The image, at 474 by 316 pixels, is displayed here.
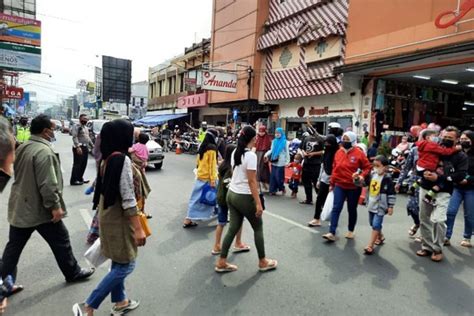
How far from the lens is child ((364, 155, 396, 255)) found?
189 inches

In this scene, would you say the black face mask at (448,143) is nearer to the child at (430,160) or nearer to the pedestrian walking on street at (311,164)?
the child at (430,160)

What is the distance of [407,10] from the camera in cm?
1099

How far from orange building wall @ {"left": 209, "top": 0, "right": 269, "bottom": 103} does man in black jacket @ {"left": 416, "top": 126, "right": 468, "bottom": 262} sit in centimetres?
1584

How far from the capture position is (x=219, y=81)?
19.4 m

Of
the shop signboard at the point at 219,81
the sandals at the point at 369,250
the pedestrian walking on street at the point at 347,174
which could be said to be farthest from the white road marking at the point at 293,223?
the shop signboard at the point at 219,81

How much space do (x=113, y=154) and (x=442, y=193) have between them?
4.31 metres

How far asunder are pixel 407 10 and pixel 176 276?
11.2 meters

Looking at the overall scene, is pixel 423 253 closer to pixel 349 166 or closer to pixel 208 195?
pixel 349 166

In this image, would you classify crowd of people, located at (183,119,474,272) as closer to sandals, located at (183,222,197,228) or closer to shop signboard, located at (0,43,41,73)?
sandals, located at (183,222,197,228)

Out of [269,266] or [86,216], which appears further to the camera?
[86,216]

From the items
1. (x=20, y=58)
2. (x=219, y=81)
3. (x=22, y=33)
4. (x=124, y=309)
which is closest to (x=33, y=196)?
(x=124, y=309)

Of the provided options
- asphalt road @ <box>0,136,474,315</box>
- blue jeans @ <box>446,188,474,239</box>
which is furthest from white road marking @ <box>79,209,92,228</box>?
blue jeans @ <box>446,188,474,239</box>

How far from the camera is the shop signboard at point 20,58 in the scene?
75.6 feet

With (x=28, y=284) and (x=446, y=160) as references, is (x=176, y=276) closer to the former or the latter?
(x=28, y=284)
